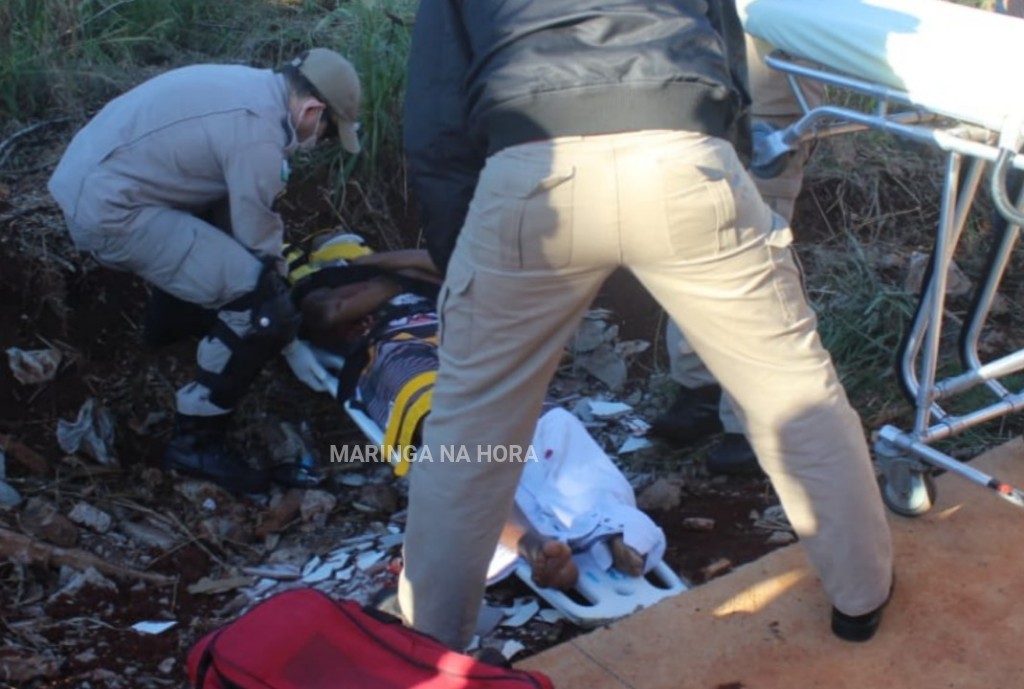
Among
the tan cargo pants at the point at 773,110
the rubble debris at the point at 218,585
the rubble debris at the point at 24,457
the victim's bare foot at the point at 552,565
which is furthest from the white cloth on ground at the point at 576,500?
the rubble debris at the point at 24,457

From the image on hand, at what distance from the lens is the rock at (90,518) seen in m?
4.02

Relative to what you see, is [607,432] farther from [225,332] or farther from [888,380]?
[225,332]

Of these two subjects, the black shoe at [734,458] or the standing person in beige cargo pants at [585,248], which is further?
the black shoe at [734,458]

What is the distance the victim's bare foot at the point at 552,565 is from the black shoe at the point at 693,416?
3.08 feet

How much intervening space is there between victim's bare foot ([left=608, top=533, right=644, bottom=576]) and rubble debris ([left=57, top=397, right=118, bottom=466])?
1.85 metres

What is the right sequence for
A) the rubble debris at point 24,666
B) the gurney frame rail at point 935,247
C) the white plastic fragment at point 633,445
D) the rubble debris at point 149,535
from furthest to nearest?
the white plastic fragment at point 633,445
the rubble debris at point 149,535
the rubble debris at point 24,666
the gurney frame rail at point 935,247

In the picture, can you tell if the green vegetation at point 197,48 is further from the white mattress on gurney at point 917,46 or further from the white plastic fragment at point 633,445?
the white mattress on gurney at point 917,46

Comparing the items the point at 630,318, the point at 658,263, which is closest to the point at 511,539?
the point at 658,263

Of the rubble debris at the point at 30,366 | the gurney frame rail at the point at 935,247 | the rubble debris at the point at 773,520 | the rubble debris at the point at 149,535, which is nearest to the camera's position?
the gurney frame rail at the point at 935,247

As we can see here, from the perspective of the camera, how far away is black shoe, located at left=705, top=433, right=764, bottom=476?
13.1ft

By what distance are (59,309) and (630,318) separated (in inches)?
85.0

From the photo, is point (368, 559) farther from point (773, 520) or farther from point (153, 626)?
point (773, 520)

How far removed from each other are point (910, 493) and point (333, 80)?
2.29 m

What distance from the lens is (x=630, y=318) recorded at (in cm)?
519
